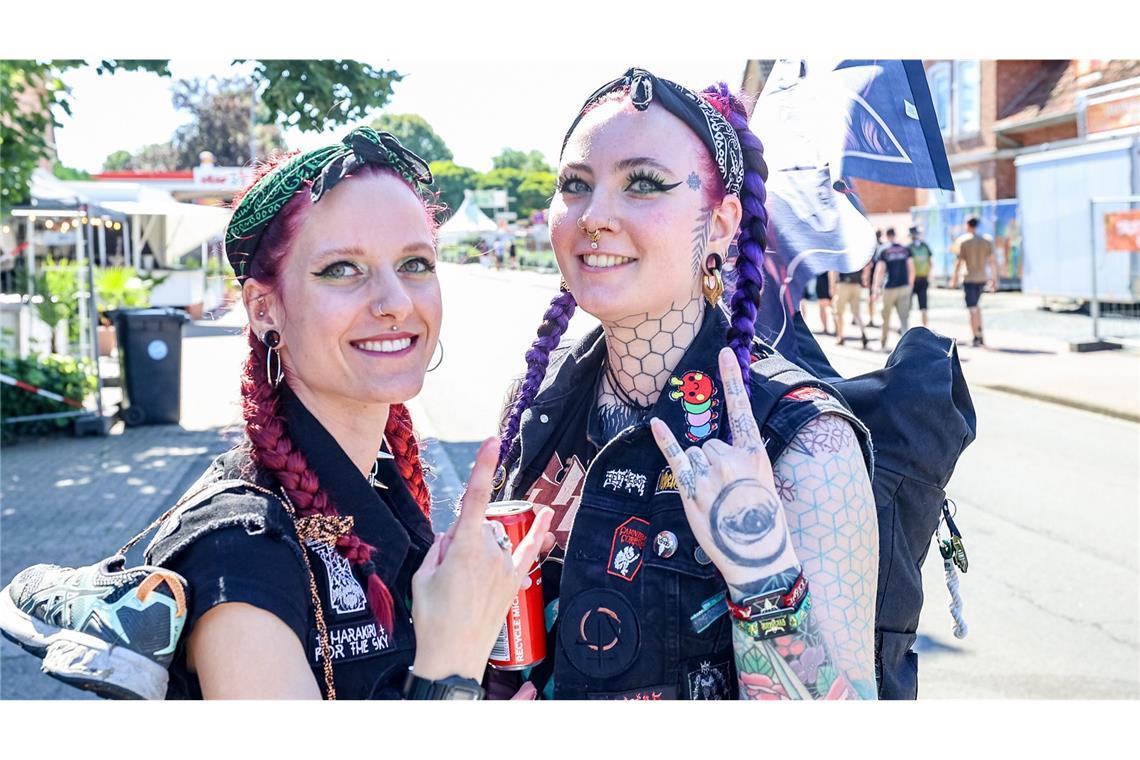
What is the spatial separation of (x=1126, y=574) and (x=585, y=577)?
5457mm

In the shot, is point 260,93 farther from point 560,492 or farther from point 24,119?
point 560,492

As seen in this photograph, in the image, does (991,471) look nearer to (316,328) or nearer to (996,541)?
(996,541)

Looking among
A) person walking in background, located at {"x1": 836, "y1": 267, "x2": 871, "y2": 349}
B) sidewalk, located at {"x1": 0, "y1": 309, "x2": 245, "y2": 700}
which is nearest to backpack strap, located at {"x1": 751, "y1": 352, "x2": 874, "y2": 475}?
sidewalk, located at {"x1": 0, "y1": 309, "x2": 245, "y2": 700}

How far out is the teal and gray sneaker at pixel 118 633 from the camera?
1.54m

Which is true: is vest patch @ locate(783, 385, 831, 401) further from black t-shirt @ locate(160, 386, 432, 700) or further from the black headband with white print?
black t-shirt @ locate(160, 386, 432, 700)

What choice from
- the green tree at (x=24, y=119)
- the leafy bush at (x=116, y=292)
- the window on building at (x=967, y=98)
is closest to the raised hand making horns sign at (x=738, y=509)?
the green tree at (x=24, y=119)

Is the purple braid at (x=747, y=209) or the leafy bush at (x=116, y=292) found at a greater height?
the leafy bush at (x=116, y=292)

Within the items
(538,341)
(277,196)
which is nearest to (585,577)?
(538,341)

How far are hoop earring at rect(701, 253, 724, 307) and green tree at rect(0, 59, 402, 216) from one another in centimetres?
651

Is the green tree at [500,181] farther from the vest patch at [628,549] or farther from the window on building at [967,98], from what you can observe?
the vest patch at [628,549]

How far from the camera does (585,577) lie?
1949 millimetres

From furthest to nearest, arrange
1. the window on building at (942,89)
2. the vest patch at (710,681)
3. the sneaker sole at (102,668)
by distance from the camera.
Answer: the window on building at (942,89) → the vest patch at (710,681) → the sneaker sole at (102,668)

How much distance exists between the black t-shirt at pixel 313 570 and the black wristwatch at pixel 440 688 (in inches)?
3.2
